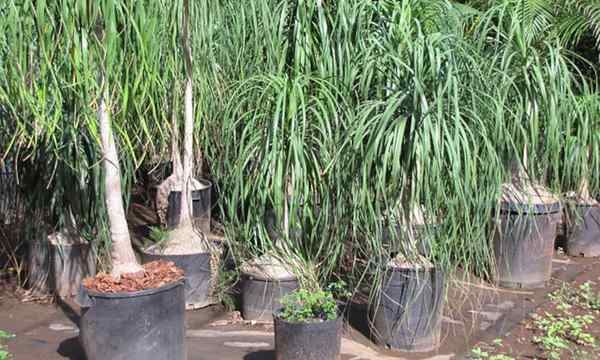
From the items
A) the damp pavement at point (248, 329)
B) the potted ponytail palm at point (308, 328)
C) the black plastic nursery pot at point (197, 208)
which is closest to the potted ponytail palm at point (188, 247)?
the damp pavement at point (248, 329)

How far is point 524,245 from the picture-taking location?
461cm

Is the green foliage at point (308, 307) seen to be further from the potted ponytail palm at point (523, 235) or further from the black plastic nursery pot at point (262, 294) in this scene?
the potted ponytail palm at point (523, 235)

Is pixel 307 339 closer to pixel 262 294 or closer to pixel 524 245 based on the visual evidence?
pixel 262 294

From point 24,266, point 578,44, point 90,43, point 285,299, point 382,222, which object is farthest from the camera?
point 578,44

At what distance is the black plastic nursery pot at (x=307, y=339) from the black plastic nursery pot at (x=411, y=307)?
408 mm

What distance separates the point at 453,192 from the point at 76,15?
1.70 meters

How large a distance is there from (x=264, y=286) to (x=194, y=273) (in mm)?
458

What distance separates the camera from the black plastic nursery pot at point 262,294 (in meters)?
3.88

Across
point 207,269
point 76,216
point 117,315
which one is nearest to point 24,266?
point 76,216

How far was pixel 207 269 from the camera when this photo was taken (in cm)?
420

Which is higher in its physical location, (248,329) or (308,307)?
(308,307)

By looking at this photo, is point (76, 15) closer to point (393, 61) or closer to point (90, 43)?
point (90, 43)

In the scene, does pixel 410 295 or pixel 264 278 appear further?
pixel 264 278

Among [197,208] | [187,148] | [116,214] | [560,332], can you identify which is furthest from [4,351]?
[560,332]
